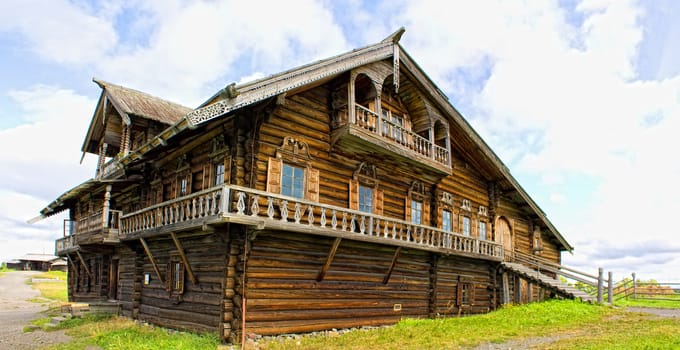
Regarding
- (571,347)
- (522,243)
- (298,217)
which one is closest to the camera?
(571,347)

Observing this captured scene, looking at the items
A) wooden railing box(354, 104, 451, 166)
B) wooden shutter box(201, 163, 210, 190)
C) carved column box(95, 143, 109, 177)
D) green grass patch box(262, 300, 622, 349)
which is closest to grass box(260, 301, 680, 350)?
green grass patch box(262, 300, 622, 349)

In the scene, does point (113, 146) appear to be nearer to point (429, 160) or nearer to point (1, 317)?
point (1, 317)

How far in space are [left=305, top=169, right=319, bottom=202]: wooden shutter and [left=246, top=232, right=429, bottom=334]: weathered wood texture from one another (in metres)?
→ 1.34

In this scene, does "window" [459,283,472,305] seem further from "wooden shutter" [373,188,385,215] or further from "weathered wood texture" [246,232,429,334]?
"wooden shutter" [373,188,385,215]

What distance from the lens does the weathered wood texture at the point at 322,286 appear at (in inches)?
543

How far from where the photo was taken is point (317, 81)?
16.2m

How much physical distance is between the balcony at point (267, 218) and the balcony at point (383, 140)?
2493 mm

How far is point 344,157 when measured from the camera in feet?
55.9

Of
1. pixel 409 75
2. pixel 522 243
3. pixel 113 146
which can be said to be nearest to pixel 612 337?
pixel 409 75

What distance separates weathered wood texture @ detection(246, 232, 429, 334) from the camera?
45.3 ft

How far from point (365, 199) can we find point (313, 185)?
2.80 metres

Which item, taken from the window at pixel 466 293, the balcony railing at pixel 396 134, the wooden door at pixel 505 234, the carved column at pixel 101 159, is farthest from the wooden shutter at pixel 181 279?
the wooden door at pixel 505 234

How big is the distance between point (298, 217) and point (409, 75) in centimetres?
878

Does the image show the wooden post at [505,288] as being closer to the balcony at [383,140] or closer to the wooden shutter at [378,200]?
the balcony at [383,140]
